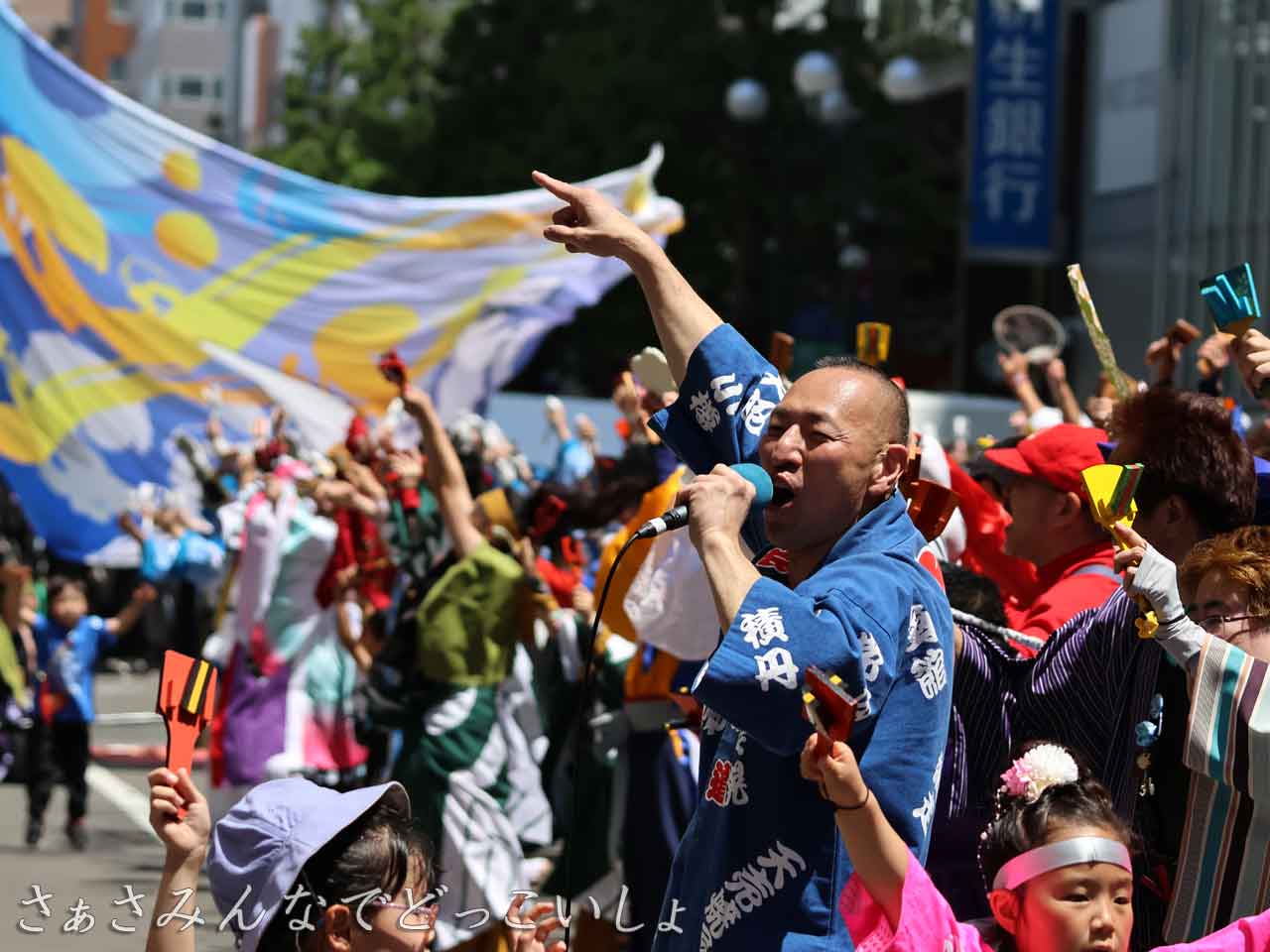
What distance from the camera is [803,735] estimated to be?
131 inches

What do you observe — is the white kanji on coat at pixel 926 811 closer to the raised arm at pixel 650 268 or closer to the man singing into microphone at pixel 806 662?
the man singing into microphone at pixel 806 662

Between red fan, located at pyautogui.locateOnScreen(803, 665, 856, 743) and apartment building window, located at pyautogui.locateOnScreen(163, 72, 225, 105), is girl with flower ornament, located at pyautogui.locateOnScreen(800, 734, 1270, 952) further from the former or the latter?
apartment building window, located at pyautogui.locateOnScreen(163, 72, 225, 105)

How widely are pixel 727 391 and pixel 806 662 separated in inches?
33.3

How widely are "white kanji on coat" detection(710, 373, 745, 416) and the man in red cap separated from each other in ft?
4.01

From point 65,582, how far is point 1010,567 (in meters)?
7.67

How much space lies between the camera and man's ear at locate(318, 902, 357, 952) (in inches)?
132

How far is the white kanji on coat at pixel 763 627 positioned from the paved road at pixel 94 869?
2.23m

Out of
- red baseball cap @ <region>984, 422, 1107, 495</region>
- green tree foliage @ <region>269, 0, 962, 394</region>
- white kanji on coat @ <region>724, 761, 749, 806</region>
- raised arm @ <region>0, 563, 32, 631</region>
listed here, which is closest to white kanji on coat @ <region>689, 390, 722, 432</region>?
white kanji on coat @ <region>724, 761, 749, 806</region>

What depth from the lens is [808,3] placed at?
40.1m

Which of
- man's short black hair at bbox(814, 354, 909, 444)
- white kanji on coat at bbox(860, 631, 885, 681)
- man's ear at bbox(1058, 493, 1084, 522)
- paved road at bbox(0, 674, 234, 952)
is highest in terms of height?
man's short black hair at bbox(814, 354, 909, 444)

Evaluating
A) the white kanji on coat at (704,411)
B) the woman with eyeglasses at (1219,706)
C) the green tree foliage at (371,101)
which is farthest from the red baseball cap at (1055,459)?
the green tree foliage at (371,101)

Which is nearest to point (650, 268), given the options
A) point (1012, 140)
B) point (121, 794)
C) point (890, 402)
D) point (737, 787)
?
point (890, 402)

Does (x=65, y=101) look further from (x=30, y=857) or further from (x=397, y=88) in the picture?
(x=397, y=88)

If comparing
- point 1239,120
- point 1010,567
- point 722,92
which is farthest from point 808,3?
point 1010,567
